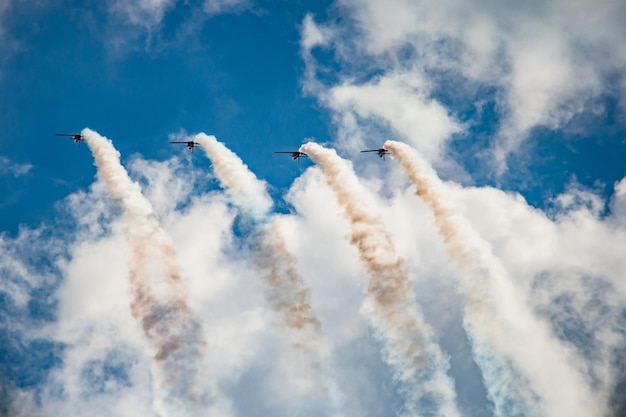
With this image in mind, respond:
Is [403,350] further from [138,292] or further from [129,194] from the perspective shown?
[129,194]

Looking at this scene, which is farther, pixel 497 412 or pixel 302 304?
pixel 302 304

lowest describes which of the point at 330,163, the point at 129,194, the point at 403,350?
the point at 403,350

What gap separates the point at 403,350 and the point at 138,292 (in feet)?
123

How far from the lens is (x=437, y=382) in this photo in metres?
98.2

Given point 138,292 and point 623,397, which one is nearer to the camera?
point 138,292

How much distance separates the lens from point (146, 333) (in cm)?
10288

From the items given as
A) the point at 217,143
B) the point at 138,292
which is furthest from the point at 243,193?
the point at 138,292

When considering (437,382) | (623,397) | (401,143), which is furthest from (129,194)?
(623,397)

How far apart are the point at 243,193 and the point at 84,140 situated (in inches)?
1126

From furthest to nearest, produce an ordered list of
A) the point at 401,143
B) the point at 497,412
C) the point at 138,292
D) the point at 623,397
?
the point at 623,397 → the point at 401,143 → the point at 138,292 → the point at 497,412

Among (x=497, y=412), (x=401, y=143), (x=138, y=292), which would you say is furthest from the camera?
(x=401, y=143)

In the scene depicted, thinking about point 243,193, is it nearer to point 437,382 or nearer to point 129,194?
point 129,194

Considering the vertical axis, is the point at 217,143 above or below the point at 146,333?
above

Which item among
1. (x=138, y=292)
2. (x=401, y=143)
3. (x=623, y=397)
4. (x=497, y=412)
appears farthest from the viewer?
(x=623, y=397)
